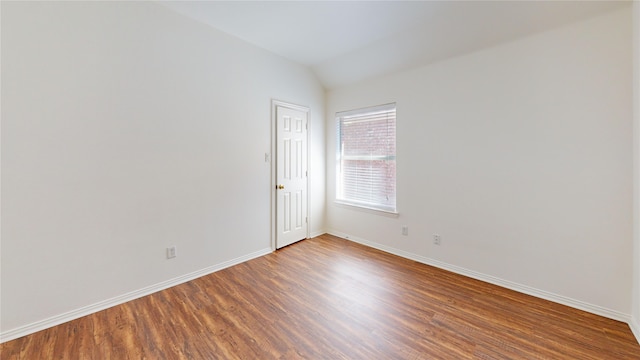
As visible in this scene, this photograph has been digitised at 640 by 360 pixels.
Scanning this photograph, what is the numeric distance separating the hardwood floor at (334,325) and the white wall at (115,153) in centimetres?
35

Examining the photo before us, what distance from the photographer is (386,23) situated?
2633 millimetres

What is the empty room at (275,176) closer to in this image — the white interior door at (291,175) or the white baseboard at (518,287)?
the white baseboard at (518,287)

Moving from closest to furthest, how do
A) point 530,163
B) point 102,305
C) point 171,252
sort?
point 102,305
point 530,163
point 171,252

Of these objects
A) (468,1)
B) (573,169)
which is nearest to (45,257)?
(468,1)

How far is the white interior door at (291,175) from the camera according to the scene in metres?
3.53

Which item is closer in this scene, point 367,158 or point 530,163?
point 530,163

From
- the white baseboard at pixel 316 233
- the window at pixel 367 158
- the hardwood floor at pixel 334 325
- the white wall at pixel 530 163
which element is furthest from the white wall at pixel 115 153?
the white wall at pixel 530 163

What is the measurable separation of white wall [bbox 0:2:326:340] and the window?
59.2 inches

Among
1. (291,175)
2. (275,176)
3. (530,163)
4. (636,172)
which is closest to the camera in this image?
(636,172)

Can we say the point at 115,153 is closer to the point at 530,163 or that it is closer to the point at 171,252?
the point at 171,252

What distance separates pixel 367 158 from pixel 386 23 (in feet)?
5.77

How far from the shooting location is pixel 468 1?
2.23 meters

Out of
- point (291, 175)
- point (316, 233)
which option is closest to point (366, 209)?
point (316, 233)

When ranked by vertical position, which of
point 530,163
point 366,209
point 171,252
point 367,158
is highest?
point 367,158
